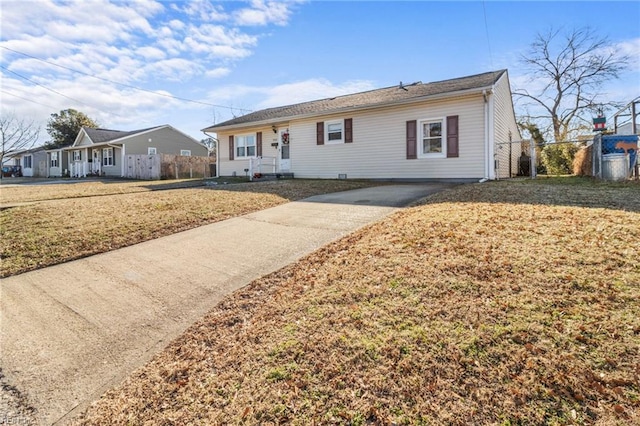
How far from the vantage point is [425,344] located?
2369 millimetres

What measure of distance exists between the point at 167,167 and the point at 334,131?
527 inches

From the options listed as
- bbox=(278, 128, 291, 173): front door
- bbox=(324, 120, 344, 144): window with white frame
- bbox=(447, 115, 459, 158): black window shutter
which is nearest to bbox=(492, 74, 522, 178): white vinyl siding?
bbox=(447, 115, 459, 158): black window shutter

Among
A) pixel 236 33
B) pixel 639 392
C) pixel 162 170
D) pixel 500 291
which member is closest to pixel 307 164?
pixel 236 33

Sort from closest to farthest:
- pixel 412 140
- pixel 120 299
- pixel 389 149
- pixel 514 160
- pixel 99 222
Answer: pixel 120 299 → pixel 99 222 → pixel 412 140 → pixel 389 149 → pixel 514 160

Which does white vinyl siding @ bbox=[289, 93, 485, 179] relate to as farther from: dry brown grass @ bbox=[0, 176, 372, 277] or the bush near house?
the bush near house

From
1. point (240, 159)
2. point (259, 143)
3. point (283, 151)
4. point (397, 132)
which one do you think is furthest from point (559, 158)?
point (240, 159)

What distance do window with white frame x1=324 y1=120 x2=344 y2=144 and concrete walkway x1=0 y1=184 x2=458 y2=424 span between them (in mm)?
9146

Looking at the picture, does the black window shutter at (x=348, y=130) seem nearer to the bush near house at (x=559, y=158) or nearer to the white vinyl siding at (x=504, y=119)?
the white vinyl siding at (x=504, y=119)

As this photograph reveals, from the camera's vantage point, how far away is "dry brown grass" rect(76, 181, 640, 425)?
6.26ft

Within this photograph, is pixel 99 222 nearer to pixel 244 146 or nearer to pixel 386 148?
pixel 386 148

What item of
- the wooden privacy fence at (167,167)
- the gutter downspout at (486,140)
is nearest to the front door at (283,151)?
the wooden privacy fence at (167,167)

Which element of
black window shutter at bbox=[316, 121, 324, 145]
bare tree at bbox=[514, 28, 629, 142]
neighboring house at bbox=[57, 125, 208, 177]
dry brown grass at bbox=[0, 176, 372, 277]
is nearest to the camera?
dry brown grass at bbox=[0, 176, 372, 277]

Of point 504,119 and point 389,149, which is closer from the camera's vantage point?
point 389,149

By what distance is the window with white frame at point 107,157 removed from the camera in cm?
2972
